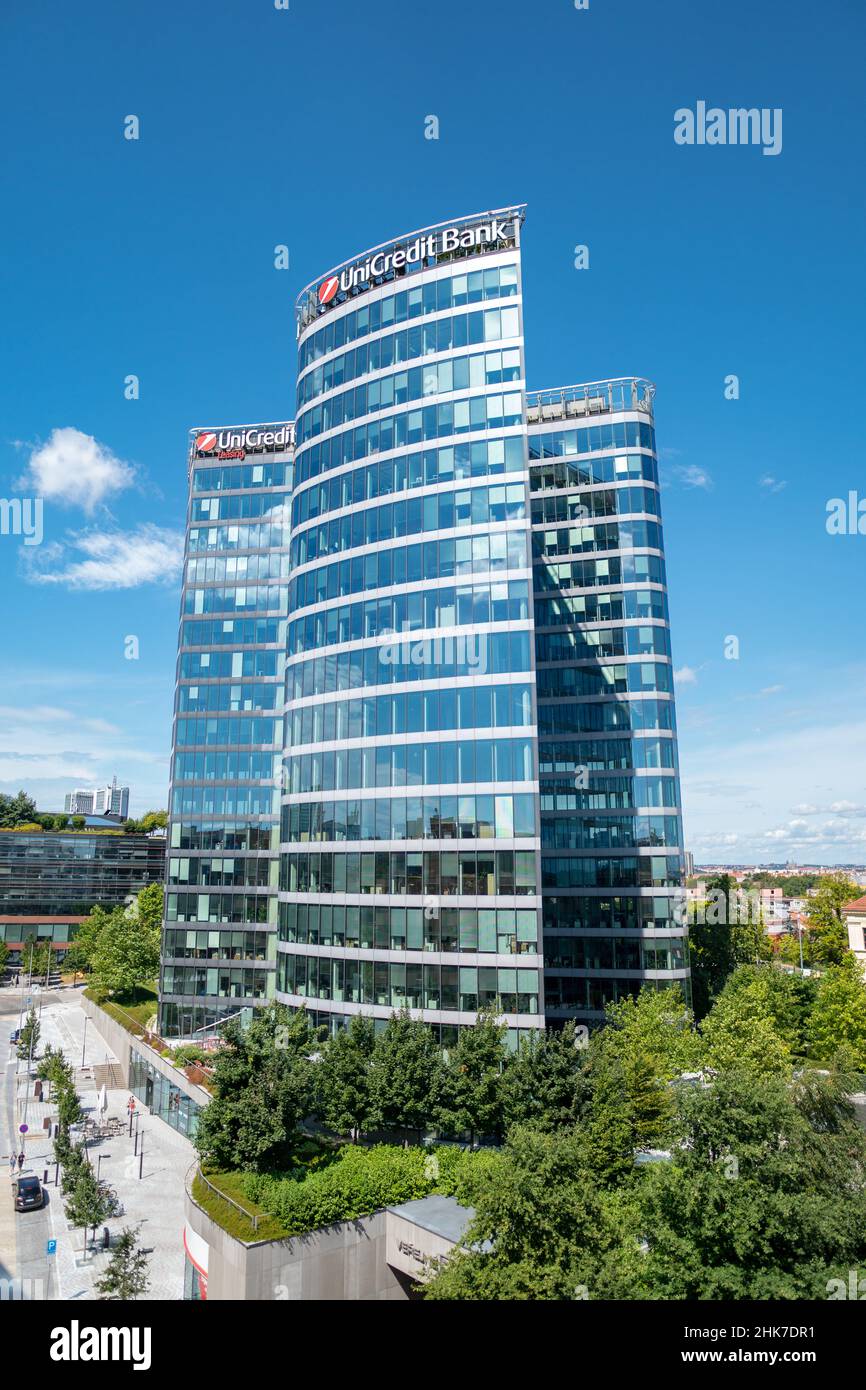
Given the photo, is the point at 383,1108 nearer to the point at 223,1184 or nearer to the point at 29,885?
the point at 223,1184

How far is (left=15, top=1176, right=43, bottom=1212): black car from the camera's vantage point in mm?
46500

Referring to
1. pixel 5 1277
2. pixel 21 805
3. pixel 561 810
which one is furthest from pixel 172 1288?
pixel 21 805

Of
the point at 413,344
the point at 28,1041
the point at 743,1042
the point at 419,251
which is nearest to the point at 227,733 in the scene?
the point at 28,1041

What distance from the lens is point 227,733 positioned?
78375 millimetres

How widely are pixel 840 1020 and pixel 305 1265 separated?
4092cm

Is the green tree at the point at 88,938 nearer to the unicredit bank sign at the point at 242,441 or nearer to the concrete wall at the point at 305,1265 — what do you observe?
the unicredit bank sign at the point at 242,441

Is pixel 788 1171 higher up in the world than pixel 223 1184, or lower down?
higher up

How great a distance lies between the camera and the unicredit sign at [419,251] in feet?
Answer: 172

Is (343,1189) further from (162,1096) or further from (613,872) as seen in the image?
(613,872)

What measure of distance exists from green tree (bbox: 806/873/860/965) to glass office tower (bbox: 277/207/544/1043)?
195 ft

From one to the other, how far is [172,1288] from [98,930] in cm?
7950

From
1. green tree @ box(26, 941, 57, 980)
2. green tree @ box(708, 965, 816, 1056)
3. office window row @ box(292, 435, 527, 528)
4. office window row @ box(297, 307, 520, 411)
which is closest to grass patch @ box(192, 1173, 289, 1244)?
green tree @ box(708, 965, 816, 1056)

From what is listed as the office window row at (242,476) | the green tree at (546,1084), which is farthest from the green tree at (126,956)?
the green tree at (546,1084)

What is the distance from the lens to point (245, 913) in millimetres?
74812
